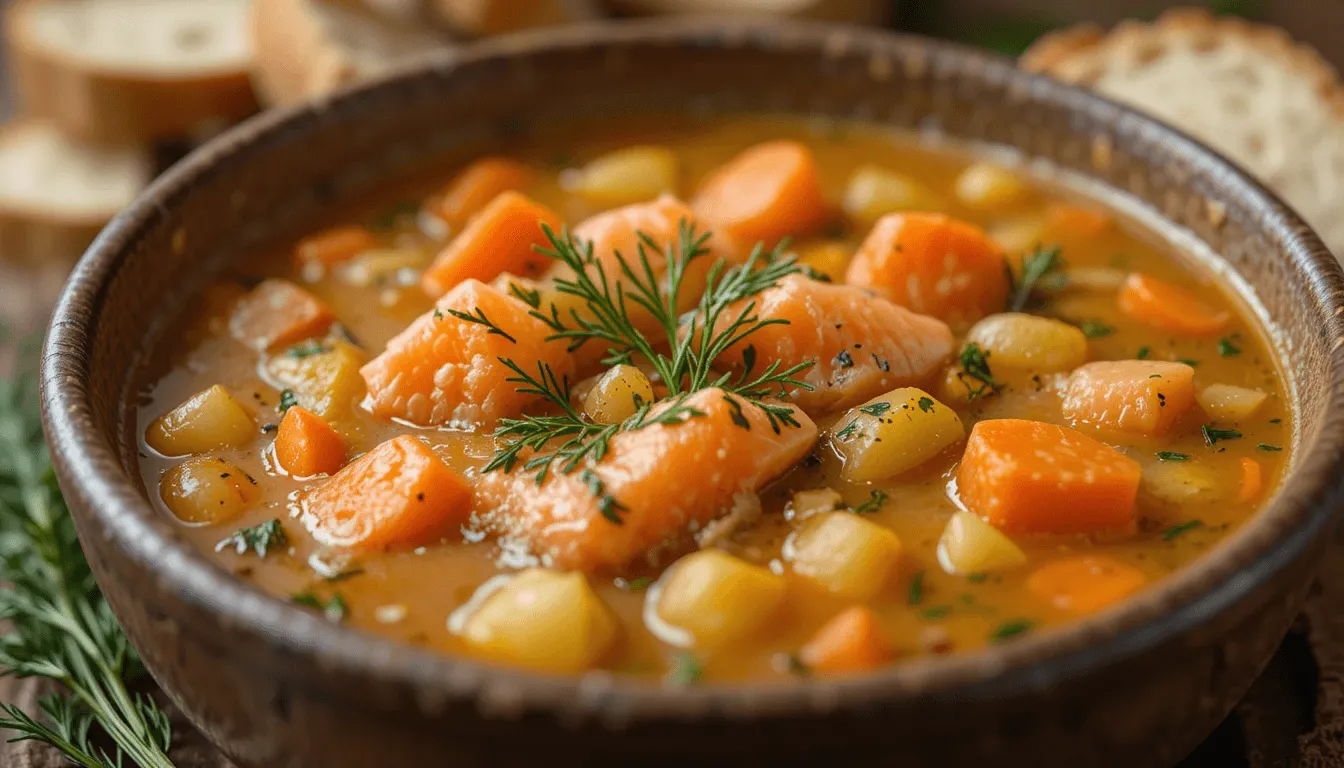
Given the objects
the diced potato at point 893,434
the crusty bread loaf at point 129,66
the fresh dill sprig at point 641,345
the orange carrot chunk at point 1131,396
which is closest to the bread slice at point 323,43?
the crusty bread loaf at point 129,66

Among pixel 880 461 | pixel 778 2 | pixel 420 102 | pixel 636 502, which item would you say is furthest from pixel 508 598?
pixel 778 2

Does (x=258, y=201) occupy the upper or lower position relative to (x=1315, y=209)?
upper

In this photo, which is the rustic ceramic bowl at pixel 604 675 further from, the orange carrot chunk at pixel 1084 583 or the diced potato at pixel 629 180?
the diced potato at pixel 629 180

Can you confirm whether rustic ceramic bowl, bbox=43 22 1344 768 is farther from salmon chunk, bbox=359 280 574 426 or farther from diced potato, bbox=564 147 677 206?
diced potato, bbox=564 147 677 206

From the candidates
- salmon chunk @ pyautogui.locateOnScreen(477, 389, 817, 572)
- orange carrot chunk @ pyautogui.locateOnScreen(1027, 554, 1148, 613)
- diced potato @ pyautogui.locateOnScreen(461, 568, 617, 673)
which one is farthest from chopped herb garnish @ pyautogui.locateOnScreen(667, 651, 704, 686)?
orange carrot chunk @ pyautogui.locateOnScreen(1027, 554, 1148, 613)

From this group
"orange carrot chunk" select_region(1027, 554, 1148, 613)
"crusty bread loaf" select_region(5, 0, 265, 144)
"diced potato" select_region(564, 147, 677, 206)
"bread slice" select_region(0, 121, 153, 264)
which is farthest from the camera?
"crusty bread loaf" select_region(5, 0, 265, 144)

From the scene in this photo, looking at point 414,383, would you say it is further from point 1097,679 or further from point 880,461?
point 1097,679
